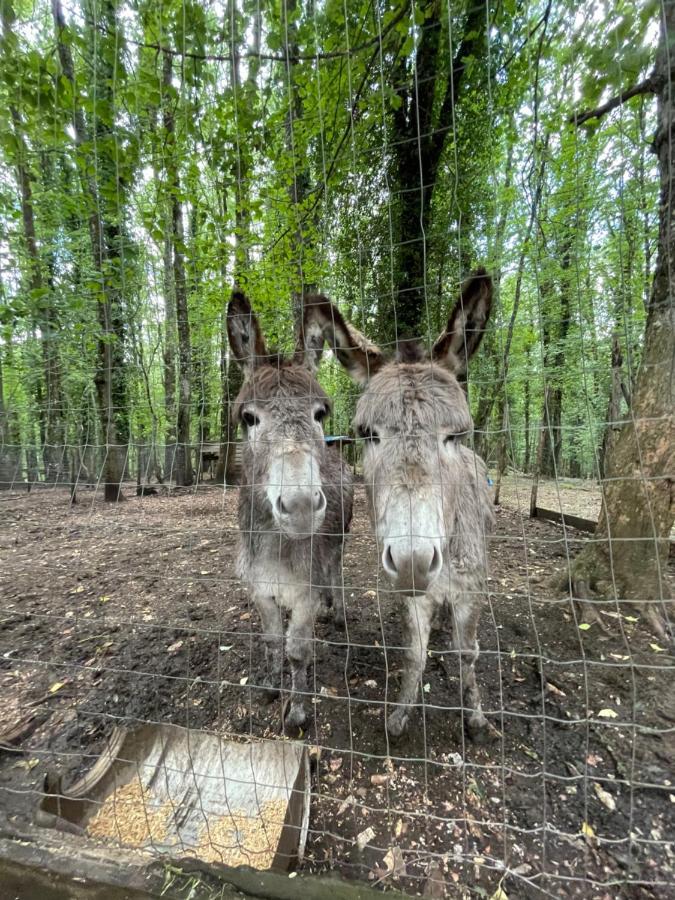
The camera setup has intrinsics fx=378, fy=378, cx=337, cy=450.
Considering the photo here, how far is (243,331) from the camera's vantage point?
3107mm

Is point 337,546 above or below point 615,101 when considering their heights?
below

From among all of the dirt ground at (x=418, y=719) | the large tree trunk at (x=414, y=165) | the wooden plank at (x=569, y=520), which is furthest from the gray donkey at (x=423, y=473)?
the wooden plank at (x=569, y=520)

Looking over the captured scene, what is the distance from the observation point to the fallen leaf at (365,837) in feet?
6.81

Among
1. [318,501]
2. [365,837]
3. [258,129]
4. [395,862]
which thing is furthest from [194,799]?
[258,129]

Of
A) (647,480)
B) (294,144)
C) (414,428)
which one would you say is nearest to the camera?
(414,428)

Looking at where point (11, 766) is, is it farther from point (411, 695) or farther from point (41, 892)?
point (411, 695)

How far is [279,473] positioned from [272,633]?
159cm

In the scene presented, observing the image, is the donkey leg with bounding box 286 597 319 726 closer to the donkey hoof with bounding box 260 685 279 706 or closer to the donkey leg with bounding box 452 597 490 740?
the donkey hoof with bounding box 260 685 279 706

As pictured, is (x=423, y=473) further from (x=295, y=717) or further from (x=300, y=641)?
(x=295, y=717)

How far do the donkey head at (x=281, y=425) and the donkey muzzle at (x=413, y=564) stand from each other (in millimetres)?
718

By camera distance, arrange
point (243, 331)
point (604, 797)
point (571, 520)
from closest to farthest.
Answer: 1. point (604, 797)
2. point (243, 331)
3. point (571, 520)

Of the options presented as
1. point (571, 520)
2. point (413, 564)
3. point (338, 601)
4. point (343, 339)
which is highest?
point (343, 339)

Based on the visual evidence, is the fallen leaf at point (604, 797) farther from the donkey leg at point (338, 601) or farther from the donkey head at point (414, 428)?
the donkey leg at point (338, 601)

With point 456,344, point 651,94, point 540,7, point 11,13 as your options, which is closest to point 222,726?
point 456,344
